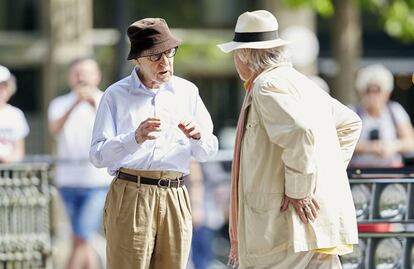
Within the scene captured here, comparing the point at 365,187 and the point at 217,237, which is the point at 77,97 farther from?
the point at 365,187

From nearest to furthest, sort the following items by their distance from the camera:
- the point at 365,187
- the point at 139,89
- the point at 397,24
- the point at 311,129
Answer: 1. the point at 311,129
2. the point at 139,89
3. the point at 365,187
4. the point at 397,24

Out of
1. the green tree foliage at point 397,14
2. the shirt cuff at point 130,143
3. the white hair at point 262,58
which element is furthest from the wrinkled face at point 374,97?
the green tree foliage at point 397,14

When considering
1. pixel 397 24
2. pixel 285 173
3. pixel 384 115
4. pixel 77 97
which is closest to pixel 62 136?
pixel 77 97

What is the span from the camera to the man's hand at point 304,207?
658 cm

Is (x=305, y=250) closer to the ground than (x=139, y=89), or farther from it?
closer to the ground

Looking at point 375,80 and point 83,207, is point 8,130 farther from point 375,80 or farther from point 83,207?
point 375,80

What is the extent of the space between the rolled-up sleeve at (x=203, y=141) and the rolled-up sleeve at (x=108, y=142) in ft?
1.06

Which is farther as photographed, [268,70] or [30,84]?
[30,84]

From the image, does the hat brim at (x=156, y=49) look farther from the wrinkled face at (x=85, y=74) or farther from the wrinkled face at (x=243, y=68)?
the wrinkled face at (x=85, y=74)

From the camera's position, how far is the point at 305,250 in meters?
6.60

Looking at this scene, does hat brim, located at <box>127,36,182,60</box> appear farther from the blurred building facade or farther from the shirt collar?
the blurred building facade

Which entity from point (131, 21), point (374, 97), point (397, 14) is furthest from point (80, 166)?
point (131, 21)

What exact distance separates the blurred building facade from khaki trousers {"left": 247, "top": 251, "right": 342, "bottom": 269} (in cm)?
1570

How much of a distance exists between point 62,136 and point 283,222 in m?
5.08
